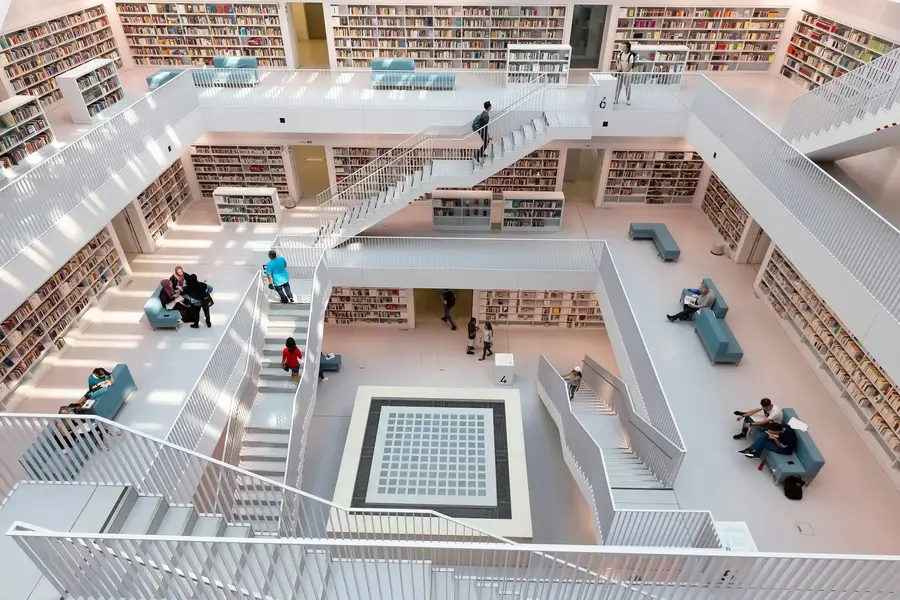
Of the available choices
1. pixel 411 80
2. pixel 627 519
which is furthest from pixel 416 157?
pixel 627 519

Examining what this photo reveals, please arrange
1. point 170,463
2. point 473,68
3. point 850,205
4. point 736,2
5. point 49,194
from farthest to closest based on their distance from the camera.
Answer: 1. point 473,68
2. point 736,2
3. point 49,194
4. point 850,205
5. point 170,463

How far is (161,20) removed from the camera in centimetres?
1270

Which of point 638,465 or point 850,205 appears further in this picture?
point 638,465

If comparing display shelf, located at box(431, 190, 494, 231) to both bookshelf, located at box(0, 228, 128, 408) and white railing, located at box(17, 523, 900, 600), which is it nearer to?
bookshelf, located at box(0, 228, 128, 408)

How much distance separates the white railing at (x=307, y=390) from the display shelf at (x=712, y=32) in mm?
8595

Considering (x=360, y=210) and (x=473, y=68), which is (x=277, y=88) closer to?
(x=360, y=210)

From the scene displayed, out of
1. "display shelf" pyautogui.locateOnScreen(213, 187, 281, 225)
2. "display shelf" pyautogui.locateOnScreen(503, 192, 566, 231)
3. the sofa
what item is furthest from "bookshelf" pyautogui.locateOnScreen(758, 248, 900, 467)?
"display shelf" pyautogui.locateOnScreen(213, 187, 281, 225)

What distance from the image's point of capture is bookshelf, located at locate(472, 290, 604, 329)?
1251 centimetres

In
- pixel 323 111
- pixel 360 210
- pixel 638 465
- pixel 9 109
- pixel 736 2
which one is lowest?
pixel 638 465

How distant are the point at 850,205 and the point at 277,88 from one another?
10.8m

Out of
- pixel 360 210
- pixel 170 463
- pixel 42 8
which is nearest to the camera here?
pixel 170 463

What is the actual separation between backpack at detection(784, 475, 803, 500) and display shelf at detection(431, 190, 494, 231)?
25.1 feet

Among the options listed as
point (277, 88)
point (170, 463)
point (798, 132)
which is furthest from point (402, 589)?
point (277, 88)

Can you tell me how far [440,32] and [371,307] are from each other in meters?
6.72
